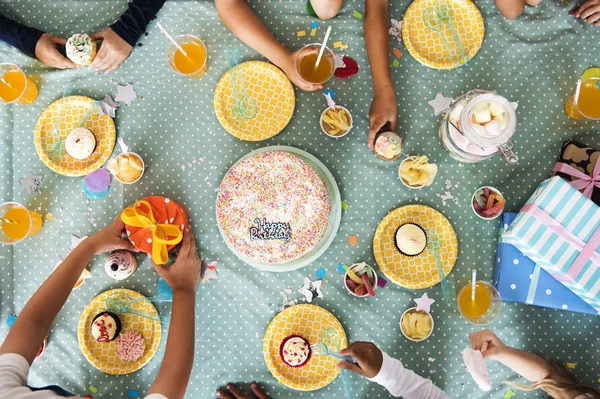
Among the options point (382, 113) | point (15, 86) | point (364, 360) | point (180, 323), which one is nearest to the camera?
point (364, 360)

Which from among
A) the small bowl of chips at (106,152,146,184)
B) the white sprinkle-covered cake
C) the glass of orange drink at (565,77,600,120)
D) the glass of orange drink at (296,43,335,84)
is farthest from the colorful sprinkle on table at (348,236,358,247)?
the glass of orange drink at (565,77,600,120)

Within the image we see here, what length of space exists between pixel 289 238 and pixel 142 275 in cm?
58

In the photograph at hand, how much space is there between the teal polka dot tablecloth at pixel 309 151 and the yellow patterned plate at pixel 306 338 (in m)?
0.05

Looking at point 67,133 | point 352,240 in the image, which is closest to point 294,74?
point 352,240

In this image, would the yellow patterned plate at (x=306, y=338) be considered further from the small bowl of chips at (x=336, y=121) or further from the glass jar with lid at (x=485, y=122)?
the glass jar with lid at (x=485, y=122)

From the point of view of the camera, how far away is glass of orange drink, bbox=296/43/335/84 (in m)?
1.61

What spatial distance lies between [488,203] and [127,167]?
4.30 ft

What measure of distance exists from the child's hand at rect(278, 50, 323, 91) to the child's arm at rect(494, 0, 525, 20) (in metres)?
0.75

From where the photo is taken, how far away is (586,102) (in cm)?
164

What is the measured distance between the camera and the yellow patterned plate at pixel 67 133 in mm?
1679

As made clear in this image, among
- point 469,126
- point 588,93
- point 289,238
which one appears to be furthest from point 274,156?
point 588,93

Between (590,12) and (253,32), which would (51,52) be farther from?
(590,12)

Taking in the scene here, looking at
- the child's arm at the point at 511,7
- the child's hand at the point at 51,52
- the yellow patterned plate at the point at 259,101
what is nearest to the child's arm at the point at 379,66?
the yellow patterned plate at the point at 259,101

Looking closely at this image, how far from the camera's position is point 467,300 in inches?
61.5
